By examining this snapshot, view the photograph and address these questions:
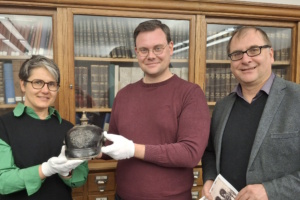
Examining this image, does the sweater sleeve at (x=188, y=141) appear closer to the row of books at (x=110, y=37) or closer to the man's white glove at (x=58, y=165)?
the man's white glove at (x=58, y=165)

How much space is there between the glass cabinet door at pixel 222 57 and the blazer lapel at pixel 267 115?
127 centimetres

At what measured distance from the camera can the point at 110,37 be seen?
2398mm

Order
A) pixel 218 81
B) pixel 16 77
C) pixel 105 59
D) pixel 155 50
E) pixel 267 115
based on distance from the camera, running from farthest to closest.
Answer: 1. pixel 218 81
2. pixel 105 59
3. pixel 16 77
4. pixel 155 50
5. pixel 267 115

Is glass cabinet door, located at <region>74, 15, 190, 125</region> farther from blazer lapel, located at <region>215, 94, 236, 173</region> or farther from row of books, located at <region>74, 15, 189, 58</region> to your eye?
blazer lapel, located at <region>215, 94, 236, 173</region>

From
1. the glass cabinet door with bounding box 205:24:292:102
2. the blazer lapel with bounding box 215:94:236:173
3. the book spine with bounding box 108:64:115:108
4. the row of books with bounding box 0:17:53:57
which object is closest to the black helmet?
the blazer lapel with bounding box 215:94:236:173

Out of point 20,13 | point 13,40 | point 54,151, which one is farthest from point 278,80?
point 13,40

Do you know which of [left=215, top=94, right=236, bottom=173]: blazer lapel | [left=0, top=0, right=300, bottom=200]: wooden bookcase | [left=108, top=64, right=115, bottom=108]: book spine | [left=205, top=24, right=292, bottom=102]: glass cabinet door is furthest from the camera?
[left=205, top=24, right=292, bottom=102]: glass cabinet door

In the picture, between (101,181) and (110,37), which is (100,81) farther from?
(101,181)

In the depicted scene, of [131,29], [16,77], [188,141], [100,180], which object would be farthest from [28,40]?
[188,141]

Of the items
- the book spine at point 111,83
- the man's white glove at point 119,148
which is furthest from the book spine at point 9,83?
the man's white glove at point 119,148

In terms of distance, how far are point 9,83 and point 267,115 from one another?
2089 mm

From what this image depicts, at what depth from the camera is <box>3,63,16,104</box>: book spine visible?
2.17 m

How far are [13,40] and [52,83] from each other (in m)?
1.14

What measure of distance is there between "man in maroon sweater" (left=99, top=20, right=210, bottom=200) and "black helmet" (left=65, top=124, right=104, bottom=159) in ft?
→ 0.21
